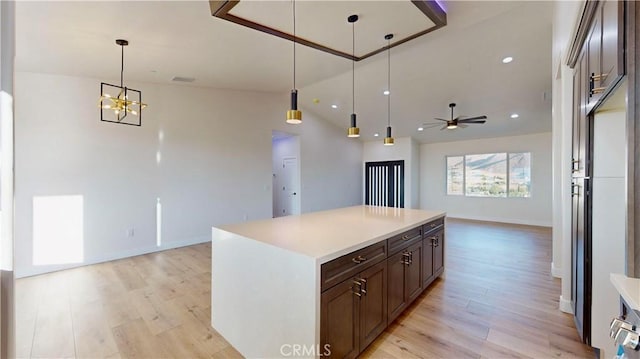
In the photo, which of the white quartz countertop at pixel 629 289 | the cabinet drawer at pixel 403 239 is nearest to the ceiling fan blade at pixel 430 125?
the cabinet drawer at pixel 403 239

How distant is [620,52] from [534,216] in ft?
24.4

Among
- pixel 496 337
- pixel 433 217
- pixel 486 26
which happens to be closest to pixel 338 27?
pixel 486 26

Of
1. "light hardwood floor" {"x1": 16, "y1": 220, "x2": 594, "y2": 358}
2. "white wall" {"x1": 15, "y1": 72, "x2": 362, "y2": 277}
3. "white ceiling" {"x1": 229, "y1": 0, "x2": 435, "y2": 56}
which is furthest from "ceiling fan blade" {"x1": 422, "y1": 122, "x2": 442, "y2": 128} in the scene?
"white ceiling" {"x1": 229, "y1": 0, "x2": 435, "y2": 56}

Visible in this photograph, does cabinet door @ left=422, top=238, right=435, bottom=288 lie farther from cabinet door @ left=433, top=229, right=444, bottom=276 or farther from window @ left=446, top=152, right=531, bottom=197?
window @ left=446, top=152, right=531, bottom=197

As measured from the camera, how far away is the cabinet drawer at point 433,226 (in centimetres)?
284

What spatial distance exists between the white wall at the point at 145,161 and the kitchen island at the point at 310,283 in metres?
3.18

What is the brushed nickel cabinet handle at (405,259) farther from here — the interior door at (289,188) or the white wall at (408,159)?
the white wall at (408,159)

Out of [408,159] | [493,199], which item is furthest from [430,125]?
[493,199]

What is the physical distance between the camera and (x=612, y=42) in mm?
1265

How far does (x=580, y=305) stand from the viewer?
6.81 feet

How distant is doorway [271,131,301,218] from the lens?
7320mm

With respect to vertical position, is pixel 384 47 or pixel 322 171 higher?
pixel 384 47

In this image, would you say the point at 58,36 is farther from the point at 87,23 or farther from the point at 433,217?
the point at 433,217

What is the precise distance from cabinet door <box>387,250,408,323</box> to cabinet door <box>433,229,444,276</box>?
87cm
